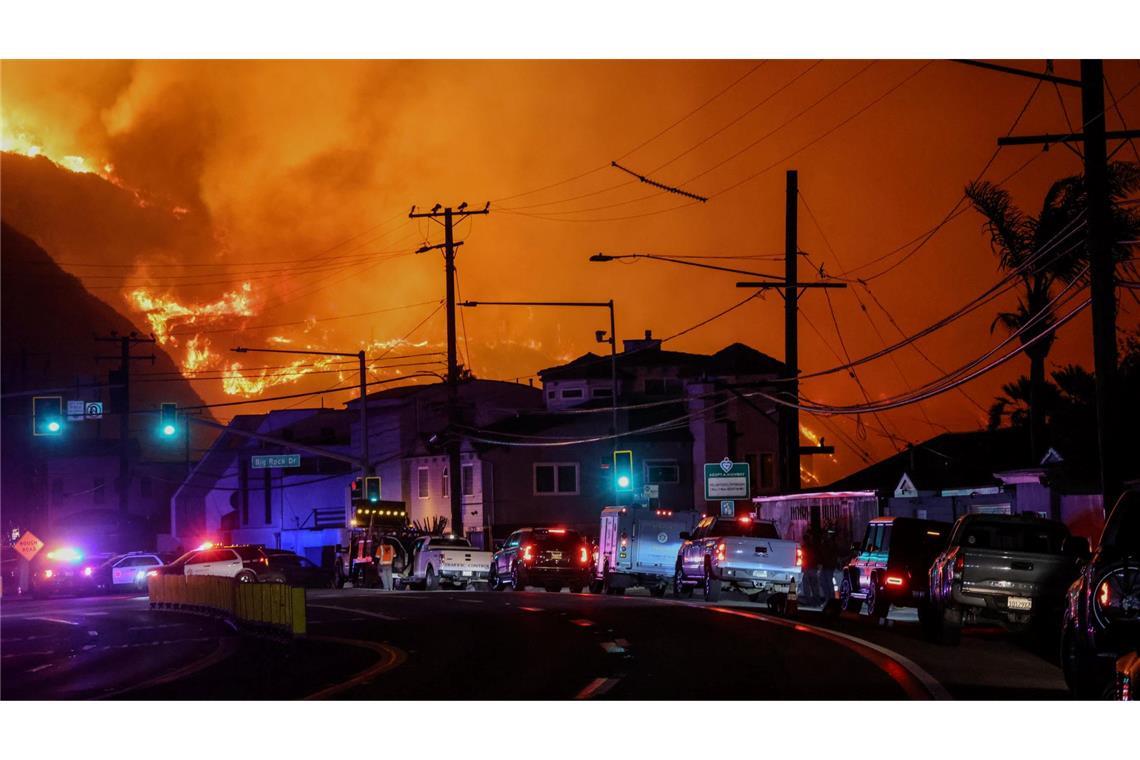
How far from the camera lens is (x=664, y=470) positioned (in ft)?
246

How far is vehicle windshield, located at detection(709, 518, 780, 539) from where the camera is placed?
114ft

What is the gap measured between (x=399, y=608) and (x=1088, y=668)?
23.3 meters

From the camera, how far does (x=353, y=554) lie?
58656mm

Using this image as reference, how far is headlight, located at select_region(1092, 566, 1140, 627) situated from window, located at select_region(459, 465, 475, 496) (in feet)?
203

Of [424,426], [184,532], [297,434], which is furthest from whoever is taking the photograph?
[184,532]

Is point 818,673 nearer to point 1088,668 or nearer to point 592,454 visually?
point 1088,668

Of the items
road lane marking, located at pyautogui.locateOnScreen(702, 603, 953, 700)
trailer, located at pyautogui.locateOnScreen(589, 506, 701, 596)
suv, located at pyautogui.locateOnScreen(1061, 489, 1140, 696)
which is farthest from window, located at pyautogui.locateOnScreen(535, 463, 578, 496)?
suv, located at pyautogui.locateOnScreen(1061, 489, 1140, 696)

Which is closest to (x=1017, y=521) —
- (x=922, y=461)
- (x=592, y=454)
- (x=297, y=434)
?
(x=922, y=461)

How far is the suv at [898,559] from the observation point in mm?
25672

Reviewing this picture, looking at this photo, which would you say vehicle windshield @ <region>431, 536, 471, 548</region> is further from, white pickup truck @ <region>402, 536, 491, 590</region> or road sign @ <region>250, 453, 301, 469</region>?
road sign @ <region>250, 453, 301, 469</region>

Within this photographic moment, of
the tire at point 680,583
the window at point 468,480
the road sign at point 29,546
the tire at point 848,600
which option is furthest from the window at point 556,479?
the tire at point 848,600

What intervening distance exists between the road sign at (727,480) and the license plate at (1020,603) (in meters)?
23.3

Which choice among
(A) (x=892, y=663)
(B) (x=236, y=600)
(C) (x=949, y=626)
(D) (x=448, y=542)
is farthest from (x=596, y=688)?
(D) (x=448, y=542)

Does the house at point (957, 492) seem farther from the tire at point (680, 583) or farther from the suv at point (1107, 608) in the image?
the suv at point (1107, 608)
